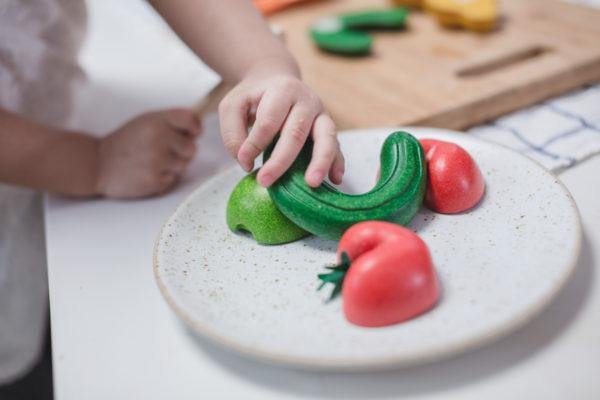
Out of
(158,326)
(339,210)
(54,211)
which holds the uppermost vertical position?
(339,210)

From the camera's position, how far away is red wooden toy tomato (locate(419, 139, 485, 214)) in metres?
0.61

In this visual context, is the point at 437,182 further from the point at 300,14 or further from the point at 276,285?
the point at 300,14

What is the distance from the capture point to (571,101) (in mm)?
912

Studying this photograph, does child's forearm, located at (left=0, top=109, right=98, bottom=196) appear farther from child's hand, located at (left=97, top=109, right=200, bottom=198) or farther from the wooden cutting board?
the wooden cutting board

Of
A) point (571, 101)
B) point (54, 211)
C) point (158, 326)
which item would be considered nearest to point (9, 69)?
point (54, 211)

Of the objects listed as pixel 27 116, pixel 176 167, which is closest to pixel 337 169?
pixel 176 167

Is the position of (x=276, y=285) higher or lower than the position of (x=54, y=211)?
higher

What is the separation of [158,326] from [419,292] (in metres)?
0.25

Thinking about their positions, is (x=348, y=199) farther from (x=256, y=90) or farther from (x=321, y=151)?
(x=256, y=90)

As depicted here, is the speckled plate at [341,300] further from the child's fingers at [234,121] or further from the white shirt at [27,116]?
the white shirt at [27,116]

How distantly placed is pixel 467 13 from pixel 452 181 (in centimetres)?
64

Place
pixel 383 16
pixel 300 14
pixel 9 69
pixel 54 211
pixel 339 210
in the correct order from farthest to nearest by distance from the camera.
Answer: pixel 300 14 < pixel 383 16 < pixel 9 69 < pixel 54 211 < pixel 339 210

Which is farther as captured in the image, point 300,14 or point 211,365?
point 300,14

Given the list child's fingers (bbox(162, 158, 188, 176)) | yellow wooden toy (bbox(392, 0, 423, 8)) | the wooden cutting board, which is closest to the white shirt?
child's fingers (bbox(162, 158, 188, 176))
